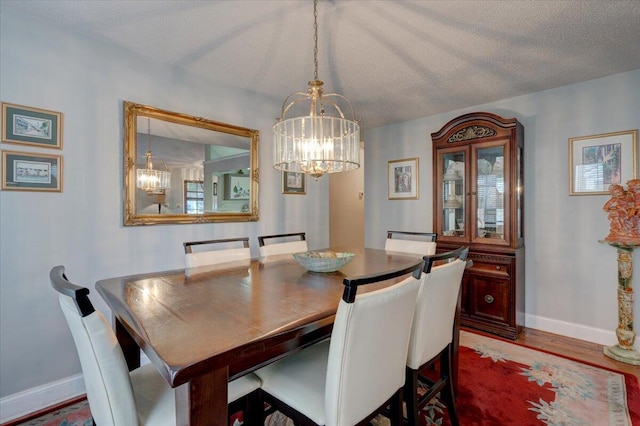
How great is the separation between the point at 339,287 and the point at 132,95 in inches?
83.5

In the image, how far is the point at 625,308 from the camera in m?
2.51

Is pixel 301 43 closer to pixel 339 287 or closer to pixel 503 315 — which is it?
pixel 339 287

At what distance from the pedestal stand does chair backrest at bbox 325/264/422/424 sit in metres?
2.48

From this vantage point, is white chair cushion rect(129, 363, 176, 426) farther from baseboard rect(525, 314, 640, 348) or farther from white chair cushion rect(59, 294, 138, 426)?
baseboard rect(525, 314, 640, 348)

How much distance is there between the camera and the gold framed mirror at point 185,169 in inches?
91.6

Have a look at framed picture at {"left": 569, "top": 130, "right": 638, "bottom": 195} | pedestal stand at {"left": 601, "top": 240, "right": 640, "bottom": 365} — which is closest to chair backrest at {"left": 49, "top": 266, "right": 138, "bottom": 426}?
pedestal stand at {"left": 601, "top": 240, "right": 640, "bottom": 365}

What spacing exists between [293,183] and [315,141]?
1.72 m

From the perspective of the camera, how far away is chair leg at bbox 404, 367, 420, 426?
4.55 feet

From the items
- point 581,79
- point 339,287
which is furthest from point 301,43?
point 581,79

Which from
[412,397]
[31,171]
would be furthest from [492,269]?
[31,171]

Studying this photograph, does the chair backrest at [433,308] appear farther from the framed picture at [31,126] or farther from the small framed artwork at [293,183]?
the framed picture at [31,126]

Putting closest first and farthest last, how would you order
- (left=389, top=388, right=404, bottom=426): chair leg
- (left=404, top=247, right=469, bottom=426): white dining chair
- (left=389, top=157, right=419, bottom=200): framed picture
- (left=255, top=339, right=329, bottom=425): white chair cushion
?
(left=255, top=339, right=329, bottom=425): white chair cushion < (left=389, top=388, right=404, bottom=426): chair leg < (left=404, top=247, right=469, bottom=426): white dining chair < (left=389, top=157, right=419, bottom=200): framed picture

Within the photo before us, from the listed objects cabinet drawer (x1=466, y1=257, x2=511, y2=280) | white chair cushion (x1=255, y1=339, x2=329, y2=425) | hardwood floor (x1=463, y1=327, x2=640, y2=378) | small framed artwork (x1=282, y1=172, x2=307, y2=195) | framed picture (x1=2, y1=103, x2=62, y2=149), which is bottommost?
Result: hardwood floor (x1=463, y1=327, x2=640, y2=378)

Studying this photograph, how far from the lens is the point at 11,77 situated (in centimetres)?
183
